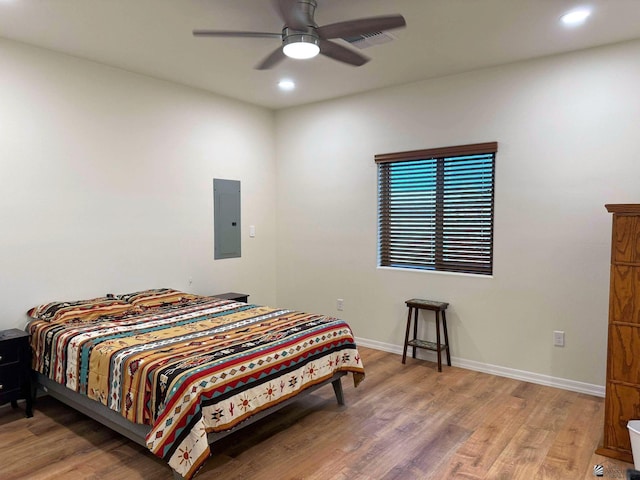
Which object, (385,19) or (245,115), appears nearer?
(385,19)

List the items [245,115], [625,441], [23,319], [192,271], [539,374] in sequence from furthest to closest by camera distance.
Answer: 1. [245,115]
2. [192,271]
3. [539,374]
4. [23,319]
5. [625,441]

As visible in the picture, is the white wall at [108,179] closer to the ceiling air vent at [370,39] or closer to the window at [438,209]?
the window at [438,209]

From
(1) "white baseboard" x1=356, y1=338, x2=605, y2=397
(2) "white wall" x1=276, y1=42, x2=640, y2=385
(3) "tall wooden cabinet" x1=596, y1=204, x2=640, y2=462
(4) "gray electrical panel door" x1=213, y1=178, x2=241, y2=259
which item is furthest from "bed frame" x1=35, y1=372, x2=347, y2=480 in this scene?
(4) "gray electrical panel door" x1=213, y1=178, x2=241, y2=259

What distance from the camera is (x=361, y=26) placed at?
2.40 metres

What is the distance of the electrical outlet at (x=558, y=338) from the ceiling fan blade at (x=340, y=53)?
2.63 meters

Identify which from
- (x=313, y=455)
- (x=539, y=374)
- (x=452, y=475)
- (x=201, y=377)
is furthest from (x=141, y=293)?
(x=539, y=374)

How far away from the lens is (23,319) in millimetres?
3336

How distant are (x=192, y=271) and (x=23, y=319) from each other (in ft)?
5.00

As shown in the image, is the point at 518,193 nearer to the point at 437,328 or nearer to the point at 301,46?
the point at 437,328

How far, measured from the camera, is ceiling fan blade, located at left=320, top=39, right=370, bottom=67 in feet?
8.73

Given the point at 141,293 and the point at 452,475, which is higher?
the point at 141,293

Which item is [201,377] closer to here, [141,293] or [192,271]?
[141,293]

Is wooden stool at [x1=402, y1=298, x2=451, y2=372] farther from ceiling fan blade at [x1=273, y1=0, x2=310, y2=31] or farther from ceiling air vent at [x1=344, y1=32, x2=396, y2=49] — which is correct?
ceiling fan blade at [x1=273, y1=0, x2=310, y2=31]

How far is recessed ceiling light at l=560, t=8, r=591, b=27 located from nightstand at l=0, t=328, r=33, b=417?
13.5 feet
